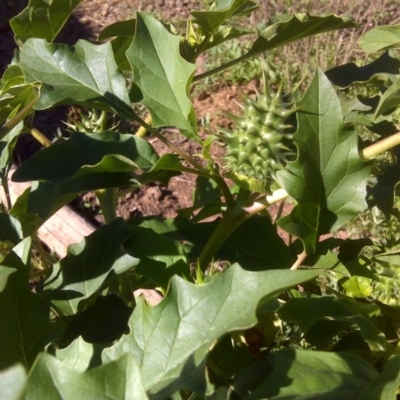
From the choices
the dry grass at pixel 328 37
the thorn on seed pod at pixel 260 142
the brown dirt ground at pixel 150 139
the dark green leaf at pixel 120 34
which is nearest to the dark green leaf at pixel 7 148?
the dark green leaf at pixel 120 34

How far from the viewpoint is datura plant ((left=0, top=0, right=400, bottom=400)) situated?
2.69 ft

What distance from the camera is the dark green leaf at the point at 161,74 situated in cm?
103

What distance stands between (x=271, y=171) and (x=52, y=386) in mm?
443

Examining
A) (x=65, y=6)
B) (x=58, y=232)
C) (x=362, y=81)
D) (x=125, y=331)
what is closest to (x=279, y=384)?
(x=125, y=331)

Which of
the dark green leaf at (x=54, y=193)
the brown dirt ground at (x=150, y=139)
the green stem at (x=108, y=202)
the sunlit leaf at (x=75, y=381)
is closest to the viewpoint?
the sunlit leaf at (x=75, y=381)

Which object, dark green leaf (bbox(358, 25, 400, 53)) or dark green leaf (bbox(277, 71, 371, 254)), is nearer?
dark green leaf (bbox(277, 71, 371, 254))

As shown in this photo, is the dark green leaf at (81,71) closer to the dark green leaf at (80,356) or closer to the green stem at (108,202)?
the green stem at (108,202)

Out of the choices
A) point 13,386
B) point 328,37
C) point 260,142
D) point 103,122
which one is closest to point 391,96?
point 260,142

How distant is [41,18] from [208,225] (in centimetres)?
48

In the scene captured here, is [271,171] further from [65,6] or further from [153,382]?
[65,6]

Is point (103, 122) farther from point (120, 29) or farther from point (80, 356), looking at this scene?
point (80, 356)

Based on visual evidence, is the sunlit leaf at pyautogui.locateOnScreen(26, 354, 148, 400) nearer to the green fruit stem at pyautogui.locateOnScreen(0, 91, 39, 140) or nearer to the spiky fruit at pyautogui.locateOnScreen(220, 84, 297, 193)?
the spiky fruit at pyautogui.locateOnScreen(220, 84, 297, 193)

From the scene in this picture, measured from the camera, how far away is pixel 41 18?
116 cm

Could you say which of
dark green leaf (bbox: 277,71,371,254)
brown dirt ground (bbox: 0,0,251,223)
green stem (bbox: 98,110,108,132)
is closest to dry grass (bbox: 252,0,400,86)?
brown dirt ground (bbox: 0,0,251,223)
